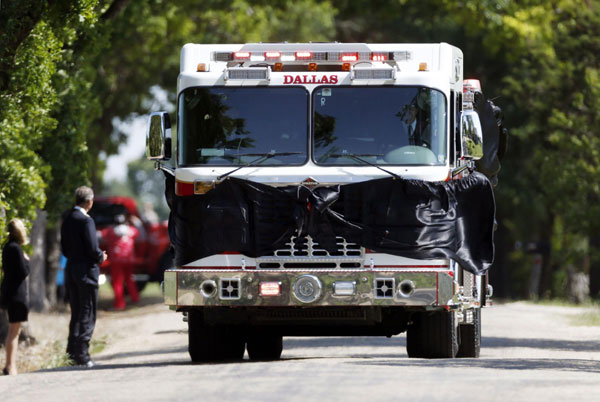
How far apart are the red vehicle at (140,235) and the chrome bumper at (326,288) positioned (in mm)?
15882

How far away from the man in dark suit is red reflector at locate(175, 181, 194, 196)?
2489 millimetres

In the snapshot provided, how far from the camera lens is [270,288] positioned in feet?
42.4

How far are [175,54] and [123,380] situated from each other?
22.3 metres

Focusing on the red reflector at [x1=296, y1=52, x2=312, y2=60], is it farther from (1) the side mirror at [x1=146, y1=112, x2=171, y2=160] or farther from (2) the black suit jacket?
(2) the black suit jacket

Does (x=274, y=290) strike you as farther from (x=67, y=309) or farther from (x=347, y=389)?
(x=67, y=309)

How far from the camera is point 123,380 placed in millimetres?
12258

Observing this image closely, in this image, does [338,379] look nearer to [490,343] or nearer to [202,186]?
[202,186]

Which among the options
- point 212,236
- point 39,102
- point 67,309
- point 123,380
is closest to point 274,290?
point 212,236

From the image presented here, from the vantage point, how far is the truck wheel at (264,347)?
15648 mm

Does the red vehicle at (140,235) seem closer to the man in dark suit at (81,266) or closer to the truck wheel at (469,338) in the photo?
the man in dark suit at (81,266)

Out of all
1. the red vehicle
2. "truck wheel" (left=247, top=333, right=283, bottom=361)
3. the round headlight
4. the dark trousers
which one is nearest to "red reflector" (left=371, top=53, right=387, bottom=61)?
the round headlight

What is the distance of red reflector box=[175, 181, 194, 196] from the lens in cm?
1332

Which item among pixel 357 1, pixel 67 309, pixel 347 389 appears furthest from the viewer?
pixel 357 1

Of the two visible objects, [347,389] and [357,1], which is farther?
[357,1]
